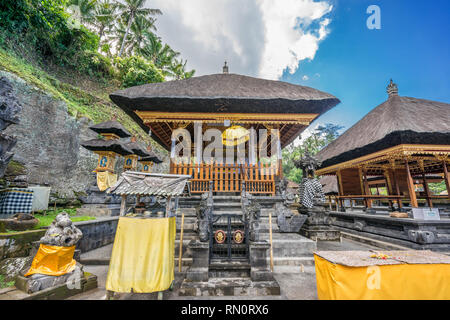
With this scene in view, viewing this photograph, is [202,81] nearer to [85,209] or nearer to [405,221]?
[85,209]

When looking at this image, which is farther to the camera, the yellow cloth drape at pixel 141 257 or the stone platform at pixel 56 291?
the yellow cloth drape at pixel 141 257

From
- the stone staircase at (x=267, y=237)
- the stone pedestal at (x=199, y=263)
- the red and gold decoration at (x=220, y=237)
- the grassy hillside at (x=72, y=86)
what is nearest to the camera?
the stone pedestal at (x=199, y=263)

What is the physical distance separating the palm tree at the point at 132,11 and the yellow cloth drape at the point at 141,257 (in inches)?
952

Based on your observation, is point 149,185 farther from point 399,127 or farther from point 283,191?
point 399,127

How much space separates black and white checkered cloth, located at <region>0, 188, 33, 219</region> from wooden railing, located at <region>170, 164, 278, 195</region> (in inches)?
170

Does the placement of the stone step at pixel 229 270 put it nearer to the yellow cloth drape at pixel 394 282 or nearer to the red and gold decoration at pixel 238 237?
the red and gold decoration at pixel 238 237

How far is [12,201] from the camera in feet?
15.8

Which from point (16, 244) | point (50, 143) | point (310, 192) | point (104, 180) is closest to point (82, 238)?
point (16, 244)

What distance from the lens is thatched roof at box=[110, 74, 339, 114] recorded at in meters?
6.83

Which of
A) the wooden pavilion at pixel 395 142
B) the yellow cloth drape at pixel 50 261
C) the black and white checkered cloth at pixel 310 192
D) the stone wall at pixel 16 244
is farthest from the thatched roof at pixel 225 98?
the yellow cloth drape at pixel 50 261

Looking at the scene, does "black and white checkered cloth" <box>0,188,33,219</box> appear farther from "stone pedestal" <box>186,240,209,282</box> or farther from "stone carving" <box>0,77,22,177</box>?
"stone pedestal" <box>186,240,209,282</box>

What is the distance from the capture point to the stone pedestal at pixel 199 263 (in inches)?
132

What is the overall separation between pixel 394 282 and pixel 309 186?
15.6ft

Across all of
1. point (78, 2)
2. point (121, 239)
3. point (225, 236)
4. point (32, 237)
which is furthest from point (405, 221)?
point (78, 2)
